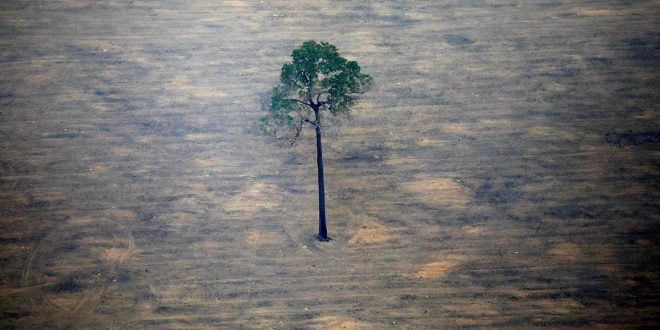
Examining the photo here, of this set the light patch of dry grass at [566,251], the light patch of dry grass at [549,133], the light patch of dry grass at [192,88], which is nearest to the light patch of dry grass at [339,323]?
the light patch of dry grass at [566,251]

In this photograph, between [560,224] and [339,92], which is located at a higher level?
[339,92]

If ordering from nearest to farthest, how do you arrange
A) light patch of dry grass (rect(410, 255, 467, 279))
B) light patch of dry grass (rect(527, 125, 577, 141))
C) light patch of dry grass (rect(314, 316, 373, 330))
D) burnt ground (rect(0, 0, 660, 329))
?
light patch of dry grass (rect(314, 316, 373, 330)) → burnt ground (rect(0, 0, 660, 329)) → light patch of dry grass (rect(410, 255, 467, 279)) → light patch of dry grass (rect(527, 125, 577, 141))

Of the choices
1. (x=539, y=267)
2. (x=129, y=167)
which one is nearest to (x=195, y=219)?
(x=129, y=167)

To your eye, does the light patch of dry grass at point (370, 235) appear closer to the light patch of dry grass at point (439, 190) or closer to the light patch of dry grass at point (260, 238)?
the light patch of dry grass at point (439, 190)

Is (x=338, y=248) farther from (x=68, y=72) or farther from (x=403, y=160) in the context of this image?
(x=68, y=72)

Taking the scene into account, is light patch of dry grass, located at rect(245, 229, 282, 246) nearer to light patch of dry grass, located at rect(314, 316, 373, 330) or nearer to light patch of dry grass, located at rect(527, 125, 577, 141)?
light patch of dry grass, located at rect(314, 316, 373, 330)

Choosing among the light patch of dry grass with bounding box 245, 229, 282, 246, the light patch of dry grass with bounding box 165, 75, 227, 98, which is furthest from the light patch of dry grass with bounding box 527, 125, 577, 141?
the light patch of dry grass with bounding box 165, 75, 227, 98

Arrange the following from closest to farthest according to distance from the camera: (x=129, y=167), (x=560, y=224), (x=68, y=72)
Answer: (x=560, y=224), (x=129, y=167), (x=68, y=72)

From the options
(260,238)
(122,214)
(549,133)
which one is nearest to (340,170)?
(260,238)
